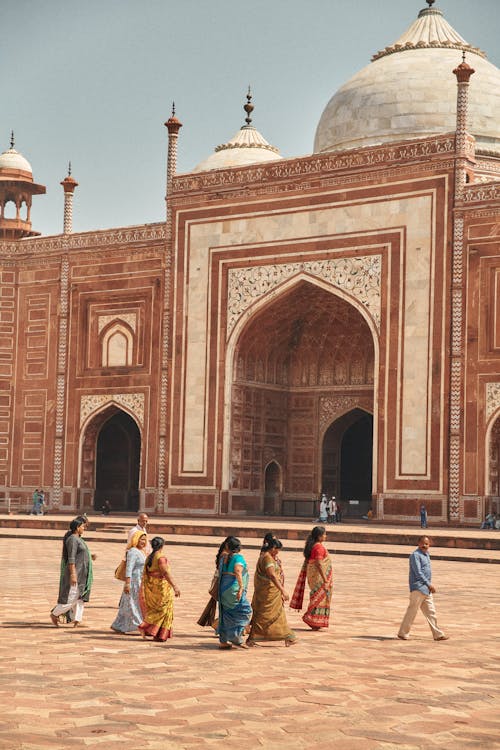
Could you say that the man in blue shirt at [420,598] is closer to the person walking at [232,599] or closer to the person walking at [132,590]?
the person walking at [232,599]

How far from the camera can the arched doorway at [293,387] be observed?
19.5 meters

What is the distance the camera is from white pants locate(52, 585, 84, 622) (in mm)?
6668

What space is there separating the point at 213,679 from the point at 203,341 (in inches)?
577

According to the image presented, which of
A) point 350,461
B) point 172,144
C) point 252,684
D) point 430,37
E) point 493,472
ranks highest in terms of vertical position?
point 430,37

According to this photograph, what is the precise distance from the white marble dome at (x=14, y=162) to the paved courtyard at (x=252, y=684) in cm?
1557

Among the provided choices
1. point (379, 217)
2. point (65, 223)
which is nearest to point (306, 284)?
point (379, 217)

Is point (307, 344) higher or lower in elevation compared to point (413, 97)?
lower

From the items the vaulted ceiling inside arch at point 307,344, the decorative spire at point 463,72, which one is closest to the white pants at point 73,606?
the vaulted ceiling inside arch at point 307,344

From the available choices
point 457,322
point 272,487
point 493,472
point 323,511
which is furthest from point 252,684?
point 272,487

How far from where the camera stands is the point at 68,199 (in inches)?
851

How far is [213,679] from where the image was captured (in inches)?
200

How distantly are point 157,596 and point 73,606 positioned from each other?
63 centimetres

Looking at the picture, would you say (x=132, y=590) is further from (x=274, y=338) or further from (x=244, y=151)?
(x=244, y=151)

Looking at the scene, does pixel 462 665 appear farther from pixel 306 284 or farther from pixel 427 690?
pixel 306 284
